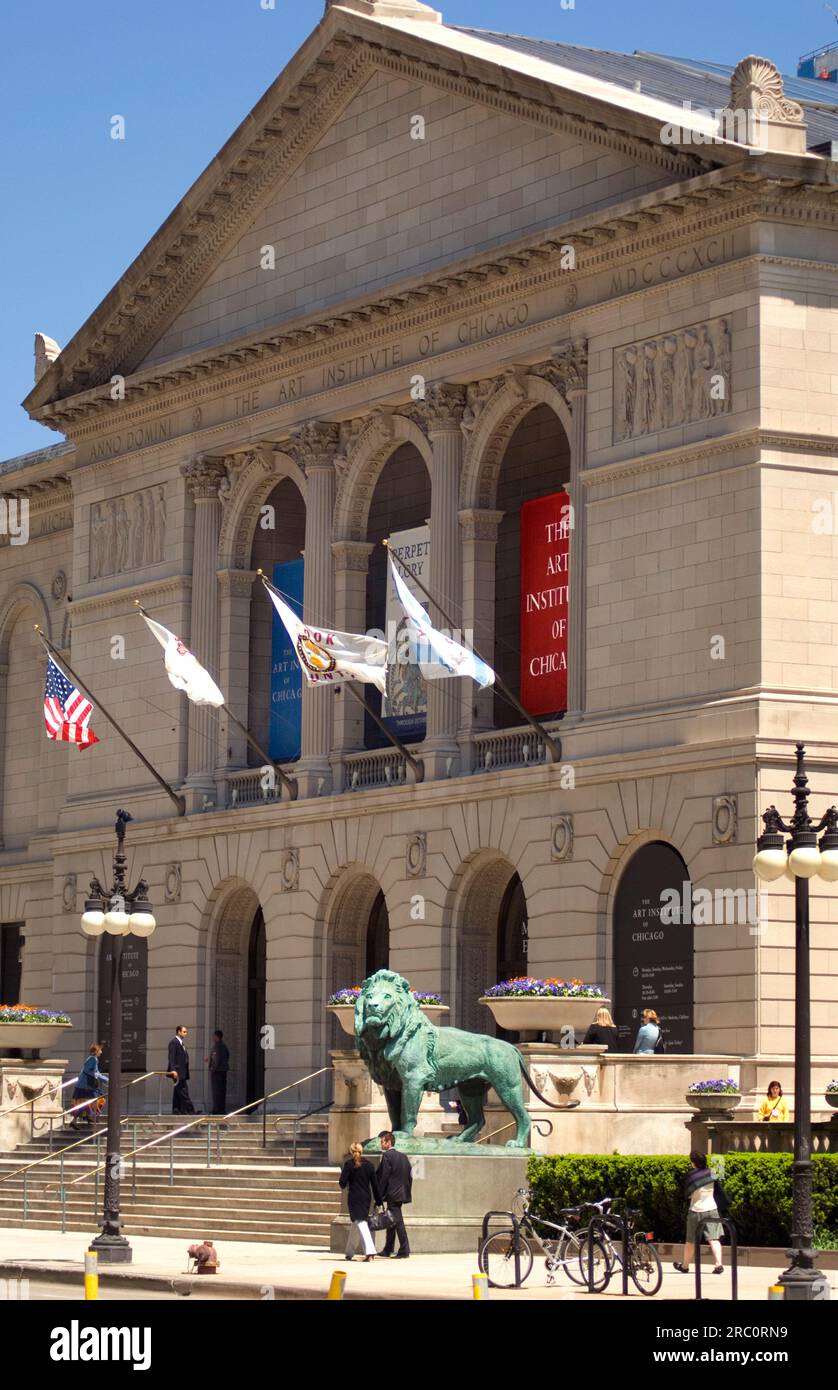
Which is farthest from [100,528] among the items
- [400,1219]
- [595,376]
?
[400,1219]

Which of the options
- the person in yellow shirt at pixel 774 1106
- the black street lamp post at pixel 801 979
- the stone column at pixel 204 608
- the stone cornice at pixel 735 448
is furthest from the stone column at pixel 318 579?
the black street lamp post at pixel 801 979

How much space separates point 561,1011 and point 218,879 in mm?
17781

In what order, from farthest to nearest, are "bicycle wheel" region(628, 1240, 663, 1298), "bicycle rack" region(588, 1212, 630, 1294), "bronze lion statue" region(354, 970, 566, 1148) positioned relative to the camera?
"bronze lion statue" region(354, 970, 566, 1148), "bicycle wheel" region(628, 1240, 663, 1298), "bicycle rack" region(588, 1212, 630, 1294)

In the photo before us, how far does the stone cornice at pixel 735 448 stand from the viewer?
4356 centimetres

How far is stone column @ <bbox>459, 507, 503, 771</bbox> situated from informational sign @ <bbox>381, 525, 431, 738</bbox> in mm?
1302

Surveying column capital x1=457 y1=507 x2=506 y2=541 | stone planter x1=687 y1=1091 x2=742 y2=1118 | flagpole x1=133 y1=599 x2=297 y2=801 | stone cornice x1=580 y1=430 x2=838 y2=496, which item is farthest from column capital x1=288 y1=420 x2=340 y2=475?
stone planter x1=687 y1=1091 x2=742 y2=1118

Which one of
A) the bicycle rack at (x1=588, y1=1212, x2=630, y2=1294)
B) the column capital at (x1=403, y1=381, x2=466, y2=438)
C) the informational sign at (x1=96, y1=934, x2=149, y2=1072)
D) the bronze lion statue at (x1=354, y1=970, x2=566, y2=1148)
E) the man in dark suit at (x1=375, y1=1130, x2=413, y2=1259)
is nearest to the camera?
the bicycle rack at (x1=588, y1=1212, x2=630, y2=1294)

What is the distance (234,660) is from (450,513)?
850 cm

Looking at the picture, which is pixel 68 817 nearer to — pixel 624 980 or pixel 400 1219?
pixel 624 980

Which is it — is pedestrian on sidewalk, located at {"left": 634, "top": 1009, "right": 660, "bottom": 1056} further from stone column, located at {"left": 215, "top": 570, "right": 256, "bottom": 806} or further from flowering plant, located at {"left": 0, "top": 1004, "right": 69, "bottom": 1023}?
stone column, located at {"left": 215, "top": 570, "right": 256, "bottom": 806}

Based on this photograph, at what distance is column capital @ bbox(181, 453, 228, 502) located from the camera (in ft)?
193

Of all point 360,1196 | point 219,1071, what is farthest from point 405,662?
point 360,1196

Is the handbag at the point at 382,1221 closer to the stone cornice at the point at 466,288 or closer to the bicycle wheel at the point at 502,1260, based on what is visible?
the bicycle wheel at the point at 502,1260
